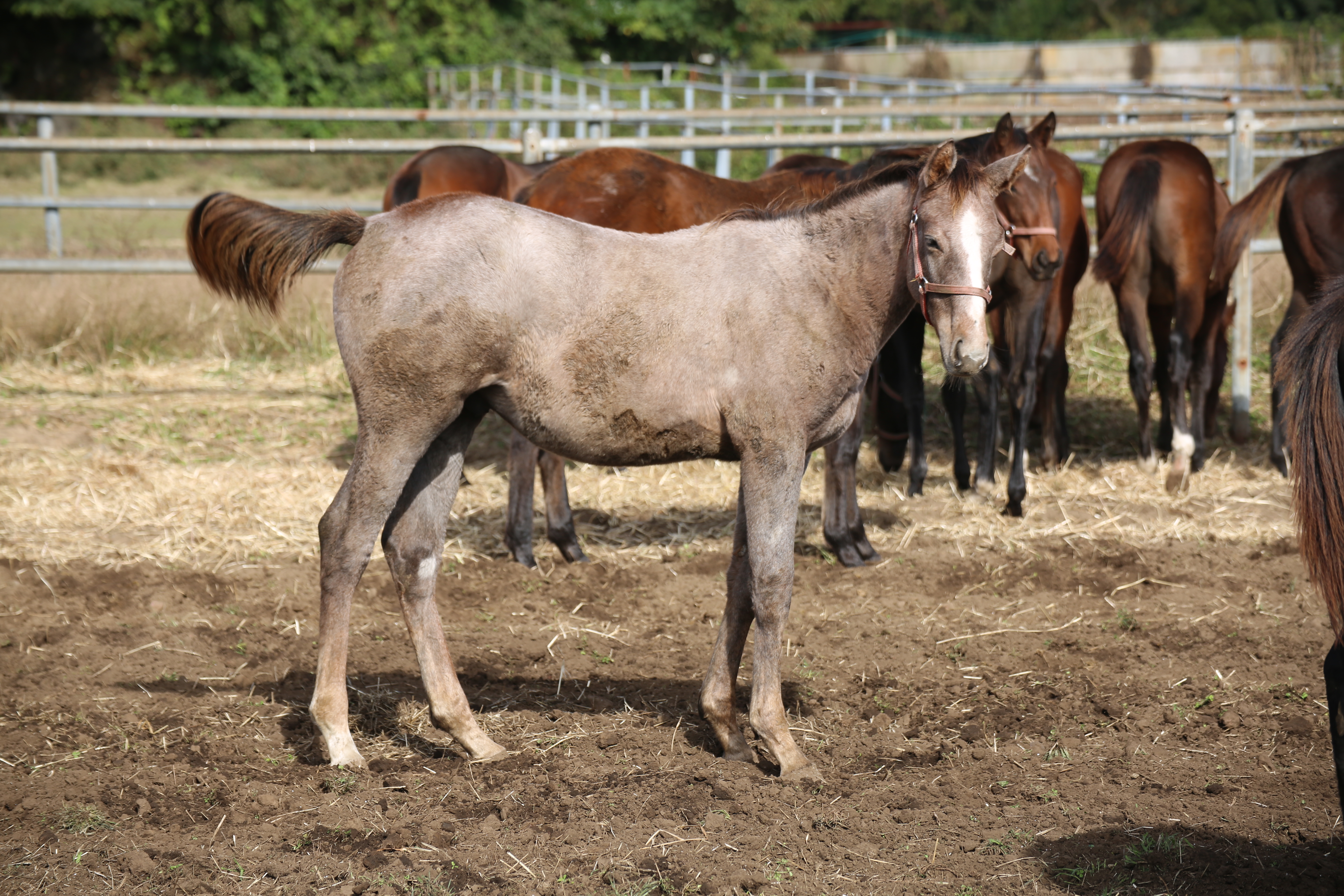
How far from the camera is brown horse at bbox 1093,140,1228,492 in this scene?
687cm

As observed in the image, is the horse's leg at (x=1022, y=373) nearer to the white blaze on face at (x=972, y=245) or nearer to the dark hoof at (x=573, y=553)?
the dark hoof at (x=573, y=553)

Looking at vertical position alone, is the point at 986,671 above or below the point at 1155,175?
below

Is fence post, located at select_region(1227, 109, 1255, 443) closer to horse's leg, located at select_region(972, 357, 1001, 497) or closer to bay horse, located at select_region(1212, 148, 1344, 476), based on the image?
bay horse, located at select_region(1212, 148, 1344, 476)

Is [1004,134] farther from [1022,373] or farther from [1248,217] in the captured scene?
[1248,217]

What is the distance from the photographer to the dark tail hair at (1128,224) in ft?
22.5

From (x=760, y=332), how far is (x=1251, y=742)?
87.4 inches

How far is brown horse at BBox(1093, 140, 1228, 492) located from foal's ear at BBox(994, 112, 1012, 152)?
5.98 feet

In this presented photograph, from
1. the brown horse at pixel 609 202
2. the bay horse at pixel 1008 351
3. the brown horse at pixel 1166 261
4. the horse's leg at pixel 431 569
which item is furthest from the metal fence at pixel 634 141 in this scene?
the horse's leg at pixel 431 569

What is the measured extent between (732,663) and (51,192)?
8.28 meters

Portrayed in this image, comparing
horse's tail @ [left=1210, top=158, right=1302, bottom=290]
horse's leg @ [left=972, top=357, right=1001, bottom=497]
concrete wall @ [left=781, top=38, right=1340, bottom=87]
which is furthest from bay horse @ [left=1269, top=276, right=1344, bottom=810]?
concrete wall @ [left=781, top=38, right=1340, bottom=87]

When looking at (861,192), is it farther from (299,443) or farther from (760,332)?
(299,443)

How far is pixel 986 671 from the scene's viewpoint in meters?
4.27

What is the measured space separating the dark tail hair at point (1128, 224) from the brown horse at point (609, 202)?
89.0 inches

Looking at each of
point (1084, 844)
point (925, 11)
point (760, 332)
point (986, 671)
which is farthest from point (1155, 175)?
point (925, 11)
